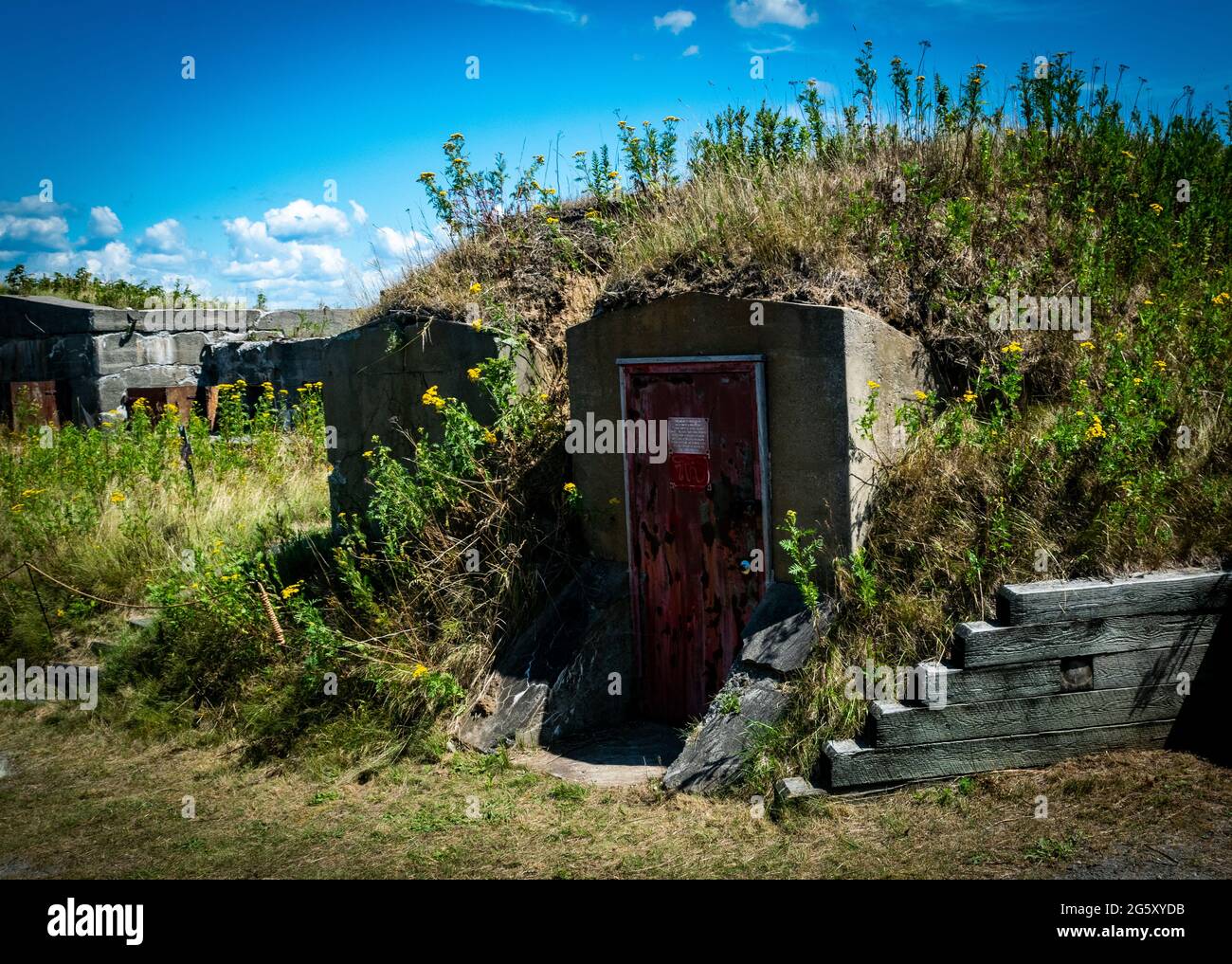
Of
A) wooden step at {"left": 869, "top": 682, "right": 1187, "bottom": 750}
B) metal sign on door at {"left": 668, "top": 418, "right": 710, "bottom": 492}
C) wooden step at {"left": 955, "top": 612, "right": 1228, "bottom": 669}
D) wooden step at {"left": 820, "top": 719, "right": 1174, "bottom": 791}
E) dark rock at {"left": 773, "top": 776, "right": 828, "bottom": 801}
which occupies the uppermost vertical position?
metal sign on door at {"left": 668, "top": 418, "right": 710, "bottom": 492}

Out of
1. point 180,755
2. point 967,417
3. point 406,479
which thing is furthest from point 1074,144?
point 180,755

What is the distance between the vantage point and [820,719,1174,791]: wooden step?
5.07 meters

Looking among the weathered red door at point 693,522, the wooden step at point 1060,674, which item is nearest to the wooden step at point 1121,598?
the wooden step at point 1060,674

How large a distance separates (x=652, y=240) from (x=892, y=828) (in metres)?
4.69

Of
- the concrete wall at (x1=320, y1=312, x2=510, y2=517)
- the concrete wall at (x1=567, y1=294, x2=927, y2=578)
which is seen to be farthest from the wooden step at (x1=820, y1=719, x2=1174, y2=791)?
the concrete wall at (x1=320, y1=312, x2=510, y2=517)

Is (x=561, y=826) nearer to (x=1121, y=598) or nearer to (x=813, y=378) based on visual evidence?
(x=813, y=378)

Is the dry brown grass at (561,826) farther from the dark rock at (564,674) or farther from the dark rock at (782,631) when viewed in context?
the dark rock at (782,631)

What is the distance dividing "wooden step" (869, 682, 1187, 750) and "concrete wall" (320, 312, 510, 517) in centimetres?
434

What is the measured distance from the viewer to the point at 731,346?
629cm

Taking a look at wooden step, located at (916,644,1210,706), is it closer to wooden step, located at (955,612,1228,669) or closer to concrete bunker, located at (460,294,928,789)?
wooden step, located at (955,612,1228,669)

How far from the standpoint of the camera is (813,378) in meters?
5.84

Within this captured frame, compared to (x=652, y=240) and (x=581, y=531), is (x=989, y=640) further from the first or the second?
(x=652, y=240)

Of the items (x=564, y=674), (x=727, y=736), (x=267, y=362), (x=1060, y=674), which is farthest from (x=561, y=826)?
(x=267, y=362)

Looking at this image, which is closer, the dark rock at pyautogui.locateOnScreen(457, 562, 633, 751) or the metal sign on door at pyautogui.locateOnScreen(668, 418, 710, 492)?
the metal sign on door at pyautogui.locateOnScreen(668, 418, 710, 492)
